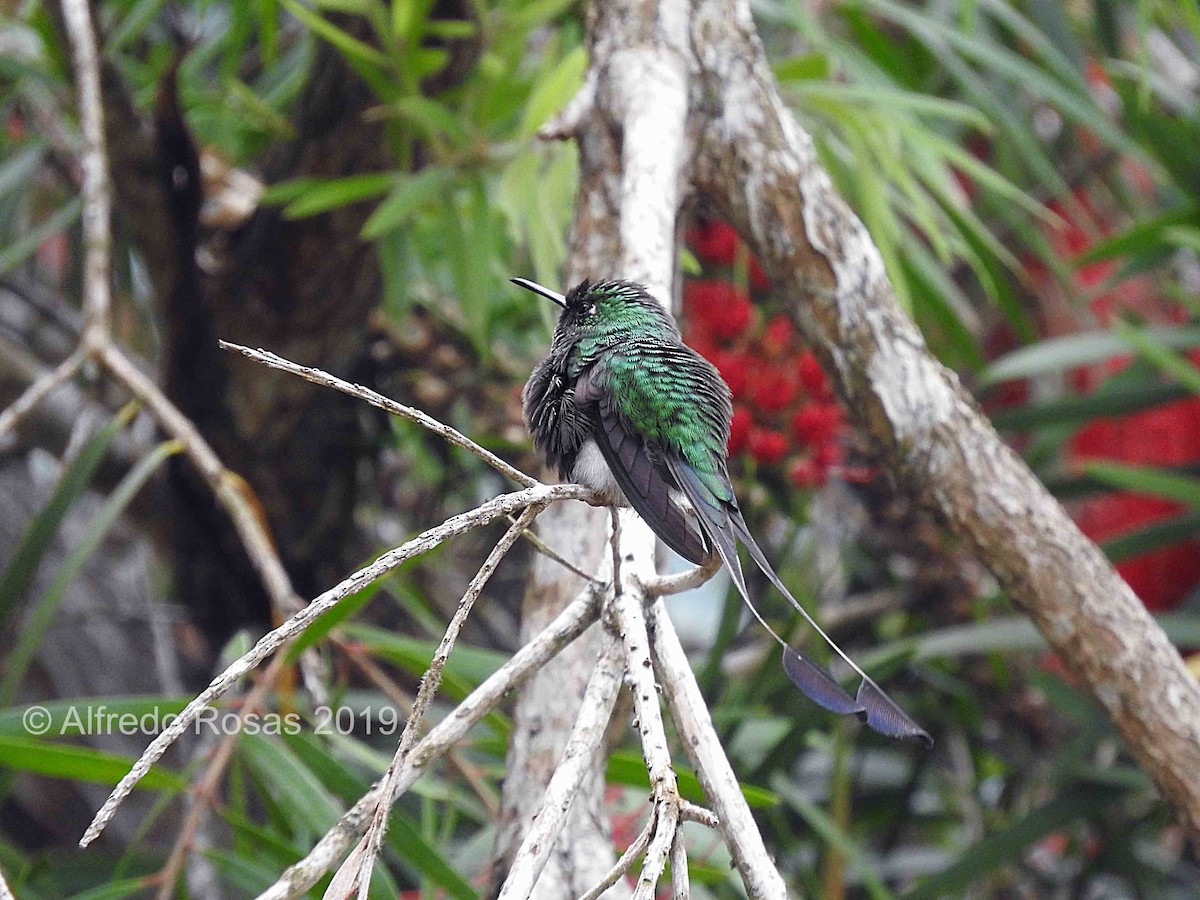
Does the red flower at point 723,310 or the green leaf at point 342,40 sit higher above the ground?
the green leaf at point 342,40

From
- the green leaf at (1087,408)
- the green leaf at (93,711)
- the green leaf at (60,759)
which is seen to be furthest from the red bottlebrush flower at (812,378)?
the green leaf at (60,759)

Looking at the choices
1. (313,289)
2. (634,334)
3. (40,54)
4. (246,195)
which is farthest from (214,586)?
(634,334)

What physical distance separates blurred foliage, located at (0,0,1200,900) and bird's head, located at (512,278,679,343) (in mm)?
450

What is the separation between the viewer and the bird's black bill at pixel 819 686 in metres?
1.01

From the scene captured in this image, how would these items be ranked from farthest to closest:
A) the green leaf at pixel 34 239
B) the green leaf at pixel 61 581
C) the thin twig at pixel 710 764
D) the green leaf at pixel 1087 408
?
1. the green leaf at pixel 1087 408
2. the green leaf at pixel 34 239
3. the green leaf at pixel 61 581
4. the thin twig at pixel 710 764

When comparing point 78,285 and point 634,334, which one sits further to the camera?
point 78,285

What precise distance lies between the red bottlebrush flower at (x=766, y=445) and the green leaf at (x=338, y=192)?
850 millimetres

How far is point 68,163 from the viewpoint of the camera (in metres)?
3.10

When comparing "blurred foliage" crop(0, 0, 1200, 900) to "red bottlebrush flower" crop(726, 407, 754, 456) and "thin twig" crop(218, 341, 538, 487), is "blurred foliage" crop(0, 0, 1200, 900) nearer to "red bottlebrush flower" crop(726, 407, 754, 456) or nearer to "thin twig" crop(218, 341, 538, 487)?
"red bottlebrush flower" crop(726, 407, 754, 456)

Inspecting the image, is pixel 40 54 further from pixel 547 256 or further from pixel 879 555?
pixel 879 555

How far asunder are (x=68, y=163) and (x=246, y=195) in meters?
0.56

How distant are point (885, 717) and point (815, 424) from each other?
1412mm

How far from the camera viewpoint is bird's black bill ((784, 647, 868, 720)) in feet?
3.30

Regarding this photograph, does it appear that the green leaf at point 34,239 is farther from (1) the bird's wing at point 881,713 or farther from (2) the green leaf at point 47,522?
(1) the bird's wing at point 881,713
